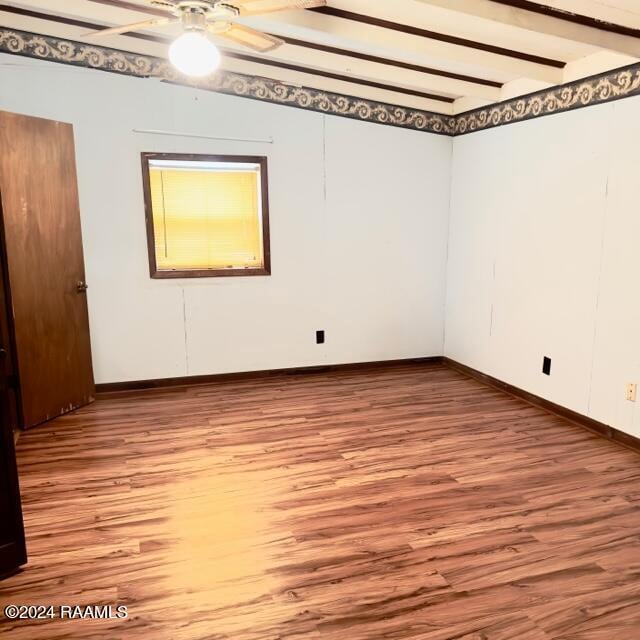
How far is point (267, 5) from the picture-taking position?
7.28 ft

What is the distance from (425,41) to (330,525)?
9.45 ft

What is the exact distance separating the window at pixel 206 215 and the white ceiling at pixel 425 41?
2.73 ft

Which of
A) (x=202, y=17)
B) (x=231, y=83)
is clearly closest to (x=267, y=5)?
(x=202, y=17)

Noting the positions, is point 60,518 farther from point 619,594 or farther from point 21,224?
point 619,594

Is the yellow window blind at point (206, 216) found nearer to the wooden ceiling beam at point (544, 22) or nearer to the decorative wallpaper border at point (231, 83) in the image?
the decorative wallpaper border at point (231, 83)

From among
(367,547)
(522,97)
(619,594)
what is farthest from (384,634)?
(522,97)

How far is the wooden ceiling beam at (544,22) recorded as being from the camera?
266cm

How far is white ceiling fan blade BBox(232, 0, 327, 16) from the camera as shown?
2.14 m

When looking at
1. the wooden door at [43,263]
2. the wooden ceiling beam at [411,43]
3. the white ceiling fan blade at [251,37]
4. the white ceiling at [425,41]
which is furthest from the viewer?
the wooden door at [43,263]

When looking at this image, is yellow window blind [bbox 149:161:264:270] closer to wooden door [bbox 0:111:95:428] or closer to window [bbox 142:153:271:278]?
window [bbox 142:153:271:278]

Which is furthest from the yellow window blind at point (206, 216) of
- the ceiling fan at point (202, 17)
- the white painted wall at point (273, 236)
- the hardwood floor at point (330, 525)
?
the ceiling fan at point (202, 17)

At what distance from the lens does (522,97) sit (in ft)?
13.6

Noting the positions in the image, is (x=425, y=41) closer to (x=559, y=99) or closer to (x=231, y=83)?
(x=559, y=99)

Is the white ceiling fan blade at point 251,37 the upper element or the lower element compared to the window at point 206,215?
upper
